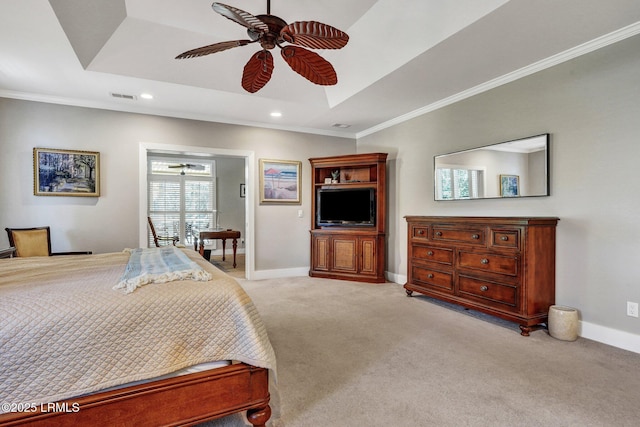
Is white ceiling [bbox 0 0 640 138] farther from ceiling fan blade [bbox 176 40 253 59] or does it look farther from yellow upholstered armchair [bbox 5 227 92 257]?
yellow upholstered armchair [bbox 5 227 92 257]

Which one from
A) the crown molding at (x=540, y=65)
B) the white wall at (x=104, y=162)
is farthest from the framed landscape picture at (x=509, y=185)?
the white wall at (x=104, y=162)

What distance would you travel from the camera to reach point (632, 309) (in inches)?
99.4

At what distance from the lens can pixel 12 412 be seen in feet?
3.85

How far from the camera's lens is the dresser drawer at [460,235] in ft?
10.6

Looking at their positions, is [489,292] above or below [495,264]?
below

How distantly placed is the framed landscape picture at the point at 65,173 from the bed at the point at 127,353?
2.96 m

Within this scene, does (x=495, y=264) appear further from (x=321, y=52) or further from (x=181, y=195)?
(x=181, y=195)

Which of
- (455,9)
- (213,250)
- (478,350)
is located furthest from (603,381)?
(213,250)

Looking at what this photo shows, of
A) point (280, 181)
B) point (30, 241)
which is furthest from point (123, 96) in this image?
point (280, 181)

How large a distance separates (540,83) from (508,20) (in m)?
1.07

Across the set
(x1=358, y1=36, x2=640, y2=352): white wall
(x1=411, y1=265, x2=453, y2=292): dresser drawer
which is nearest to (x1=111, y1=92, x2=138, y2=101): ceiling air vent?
(x1=411, y1=265, x2=453, y2=292): dresser drawer

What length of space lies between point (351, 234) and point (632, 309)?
3280 mm

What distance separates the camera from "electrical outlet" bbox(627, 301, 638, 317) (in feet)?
8.22

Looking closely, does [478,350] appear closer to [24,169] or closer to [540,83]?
[540,83]
